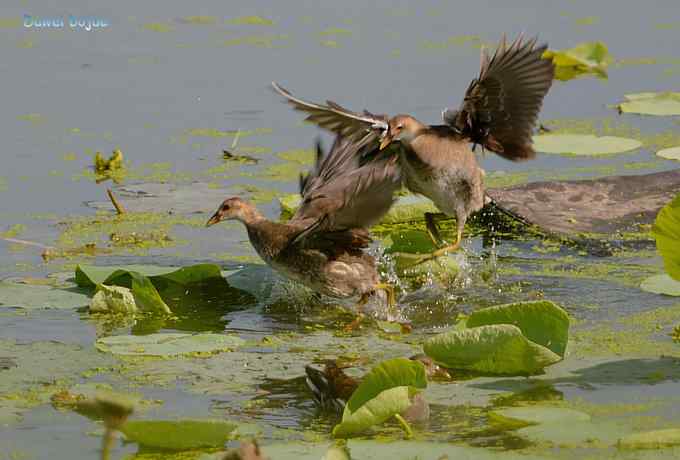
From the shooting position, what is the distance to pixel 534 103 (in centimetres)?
785

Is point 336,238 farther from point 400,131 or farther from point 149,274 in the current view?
point 149,274

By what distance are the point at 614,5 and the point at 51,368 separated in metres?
10.4

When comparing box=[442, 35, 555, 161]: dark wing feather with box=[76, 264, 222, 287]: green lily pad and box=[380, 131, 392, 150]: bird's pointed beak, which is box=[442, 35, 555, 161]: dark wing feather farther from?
box=[76, 264, 222, 287]: green lily pad

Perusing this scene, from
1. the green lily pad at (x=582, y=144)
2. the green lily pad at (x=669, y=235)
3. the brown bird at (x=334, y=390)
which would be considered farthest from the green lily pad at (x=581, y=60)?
the brown bird at (x=334, y=390)

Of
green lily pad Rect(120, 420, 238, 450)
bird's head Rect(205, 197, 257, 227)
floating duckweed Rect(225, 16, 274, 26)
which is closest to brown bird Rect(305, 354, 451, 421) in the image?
green lily pad Rect(120, 420, 238, 450)

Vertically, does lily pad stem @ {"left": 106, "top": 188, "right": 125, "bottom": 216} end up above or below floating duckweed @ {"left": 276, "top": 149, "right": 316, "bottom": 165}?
below

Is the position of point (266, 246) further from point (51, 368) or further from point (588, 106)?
point (588, 106)

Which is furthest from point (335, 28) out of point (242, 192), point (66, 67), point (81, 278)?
point (81, 278)

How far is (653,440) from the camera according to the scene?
4578 millimetres

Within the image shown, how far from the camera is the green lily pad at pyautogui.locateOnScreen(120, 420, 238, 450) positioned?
461cm

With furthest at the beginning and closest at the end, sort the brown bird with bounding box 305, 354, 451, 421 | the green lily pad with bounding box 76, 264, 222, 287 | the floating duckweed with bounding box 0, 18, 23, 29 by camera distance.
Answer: the floating duckweed with bounding box 0, 18, 23, 29 < the green lily pad with bounding box 76, 264, 222, 287 < the brown bird with bounding box 305, 354, 451, 421

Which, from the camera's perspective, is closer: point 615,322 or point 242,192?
point 615,322

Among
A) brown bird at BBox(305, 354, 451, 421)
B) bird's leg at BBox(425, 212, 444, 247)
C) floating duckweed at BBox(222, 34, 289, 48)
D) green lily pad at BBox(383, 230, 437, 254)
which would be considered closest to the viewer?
brown bird at BBox(305, 354, 451, 421)

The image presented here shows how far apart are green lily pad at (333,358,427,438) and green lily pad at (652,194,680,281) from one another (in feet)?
4.33
